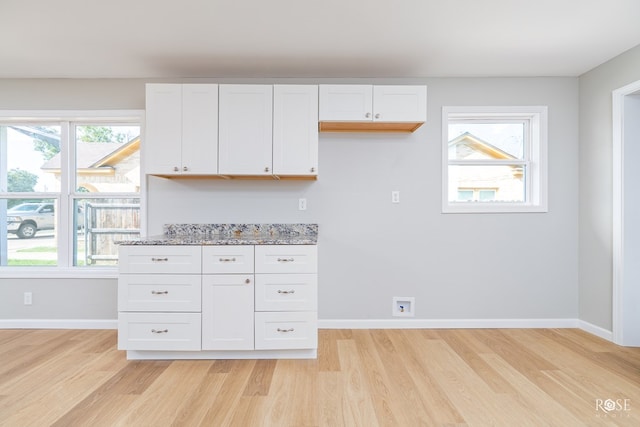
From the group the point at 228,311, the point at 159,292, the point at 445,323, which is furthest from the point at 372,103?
the point at 159,292

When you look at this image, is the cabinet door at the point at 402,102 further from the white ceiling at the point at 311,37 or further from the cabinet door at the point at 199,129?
the cabinet door at the point at 199,129

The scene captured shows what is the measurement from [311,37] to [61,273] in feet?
10.2

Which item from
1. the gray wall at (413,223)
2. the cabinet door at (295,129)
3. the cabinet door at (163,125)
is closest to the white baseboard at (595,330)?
the gray wall at (413,223)

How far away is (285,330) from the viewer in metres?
2.64

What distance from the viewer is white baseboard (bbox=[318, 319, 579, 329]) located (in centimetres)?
334

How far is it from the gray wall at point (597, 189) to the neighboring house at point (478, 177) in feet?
1.84

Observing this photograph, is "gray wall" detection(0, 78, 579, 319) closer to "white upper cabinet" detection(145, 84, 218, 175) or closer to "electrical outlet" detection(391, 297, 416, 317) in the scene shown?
"electrical outlet" detection(391, 297, 416, 317)

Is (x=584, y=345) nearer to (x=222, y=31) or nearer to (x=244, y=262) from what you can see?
(x=244, y=262)

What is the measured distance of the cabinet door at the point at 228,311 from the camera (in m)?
2.62

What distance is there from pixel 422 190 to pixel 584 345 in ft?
5.98

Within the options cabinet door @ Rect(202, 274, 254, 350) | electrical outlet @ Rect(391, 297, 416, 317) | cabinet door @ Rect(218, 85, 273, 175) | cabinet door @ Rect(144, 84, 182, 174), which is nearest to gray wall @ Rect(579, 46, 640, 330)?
electrical outlet @ Rect(391, 297, 416, 317)

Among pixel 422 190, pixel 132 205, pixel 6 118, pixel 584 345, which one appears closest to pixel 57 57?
pixel 6 118

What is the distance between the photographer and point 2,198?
342 centimetres

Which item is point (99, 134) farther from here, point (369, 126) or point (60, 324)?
point (369, 126)
